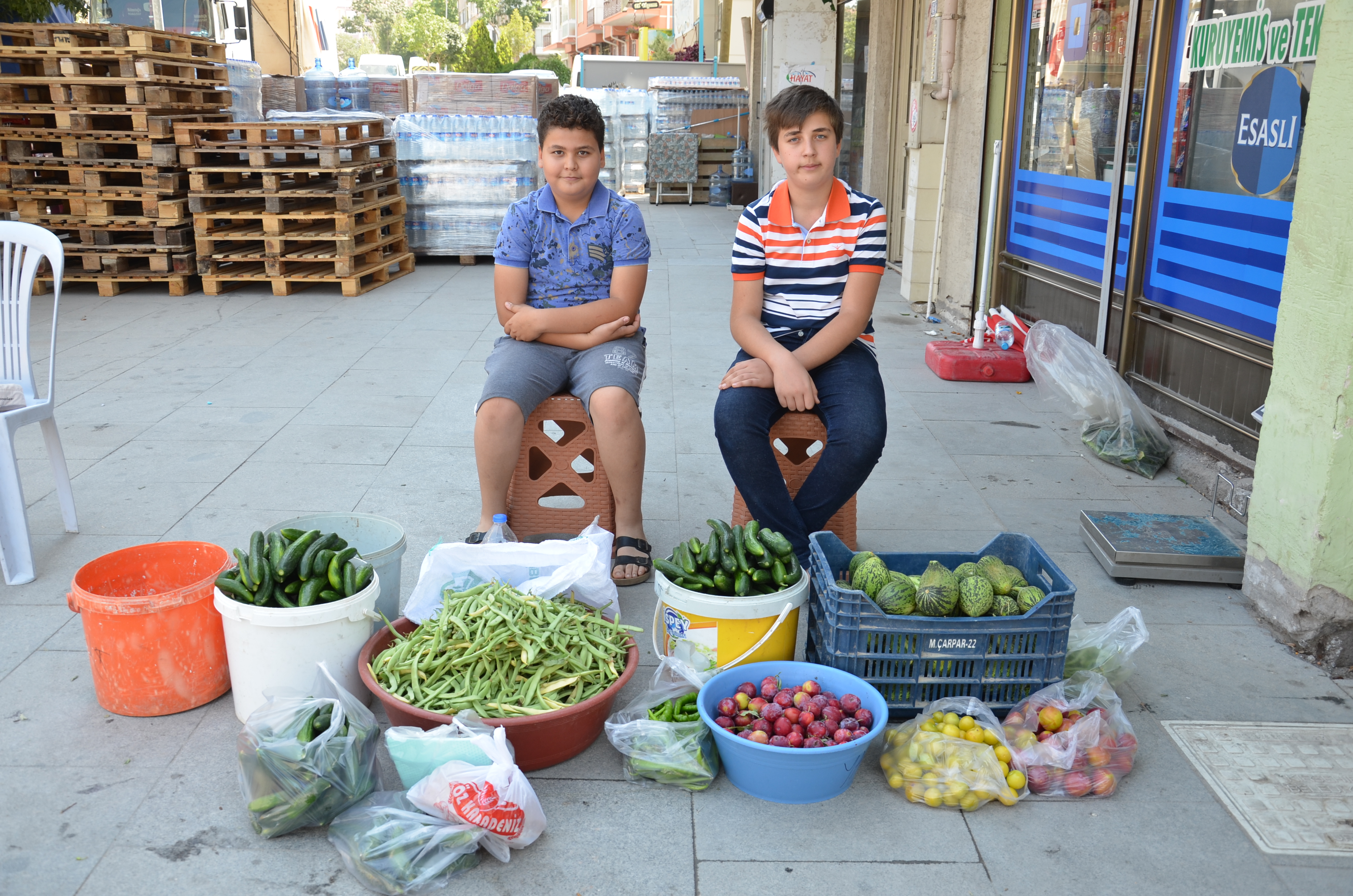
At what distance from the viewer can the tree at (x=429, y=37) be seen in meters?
59.9

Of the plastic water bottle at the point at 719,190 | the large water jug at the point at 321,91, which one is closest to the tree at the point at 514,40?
the plastic water bottle at the point at 719,190

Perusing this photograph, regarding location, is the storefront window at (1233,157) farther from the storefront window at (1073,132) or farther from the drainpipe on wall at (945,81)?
the drainpipe on wall at (945,81)

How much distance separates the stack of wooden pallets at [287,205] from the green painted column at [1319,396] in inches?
302

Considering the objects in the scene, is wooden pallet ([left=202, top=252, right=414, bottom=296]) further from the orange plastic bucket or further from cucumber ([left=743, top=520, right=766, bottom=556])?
cucumber ([left=743, top=520, right=766, bottom=556])

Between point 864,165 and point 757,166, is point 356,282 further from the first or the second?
point 757,166

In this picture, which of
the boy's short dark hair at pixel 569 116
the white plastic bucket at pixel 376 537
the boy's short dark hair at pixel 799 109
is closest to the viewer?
the white plastic bucket at pixel 376 537

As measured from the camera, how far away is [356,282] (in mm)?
9391

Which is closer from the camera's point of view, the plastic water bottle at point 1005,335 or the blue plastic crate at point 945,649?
the blue plastic crate at point 945,649

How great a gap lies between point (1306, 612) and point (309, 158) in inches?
364

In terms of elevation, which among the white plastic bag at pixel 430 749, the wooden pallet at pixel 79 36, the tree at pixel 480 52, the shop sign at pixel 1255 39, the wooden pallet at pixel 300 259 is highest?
the tree at pixel 480 52

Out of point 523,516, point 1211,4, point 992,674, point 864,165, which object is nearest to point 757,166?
point 864,165

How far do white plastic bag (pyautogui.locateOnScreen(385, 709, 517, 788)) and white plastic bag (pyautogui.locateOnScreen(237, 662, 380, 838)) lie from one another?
0.31 ft

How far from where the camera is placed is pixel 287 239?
9.14 metres

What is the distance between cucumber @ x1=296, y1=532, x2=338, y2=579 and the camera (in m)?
2.81
